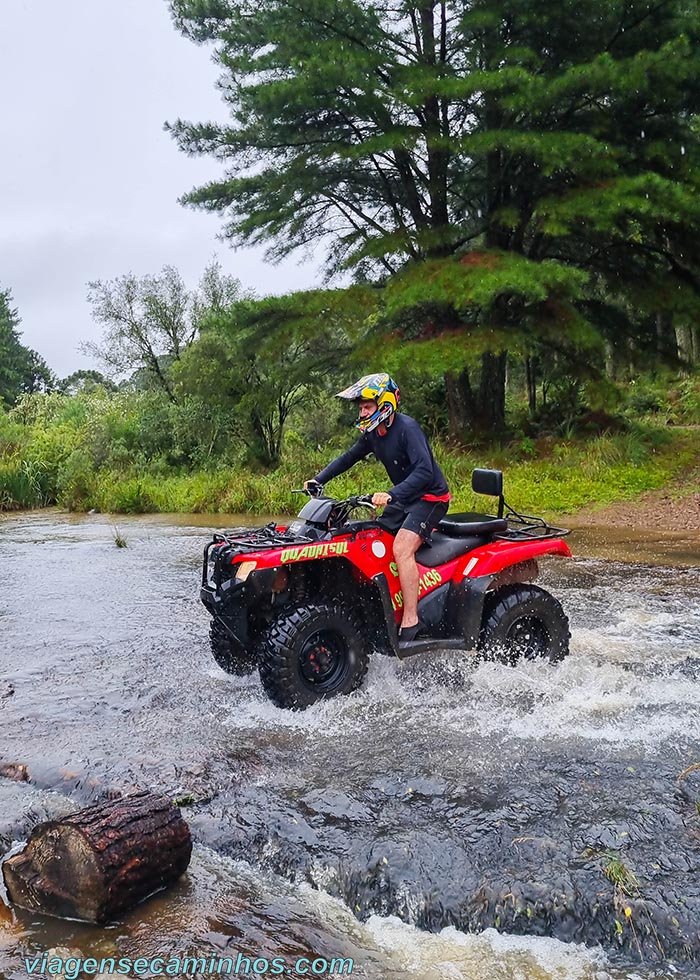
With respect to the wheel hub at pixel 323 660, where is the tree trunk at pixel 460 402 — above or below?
above

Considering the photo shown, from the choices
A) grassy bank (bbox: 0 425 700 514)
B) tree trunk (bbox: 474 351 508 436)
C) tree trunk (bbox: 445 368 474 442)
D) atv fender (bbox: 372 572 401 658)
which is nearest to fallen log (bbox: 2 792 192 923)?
atv fender (bbox: 372 572 401 658)

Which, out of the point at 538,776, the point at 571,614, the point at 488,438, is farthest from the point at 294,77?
the point at 538,776

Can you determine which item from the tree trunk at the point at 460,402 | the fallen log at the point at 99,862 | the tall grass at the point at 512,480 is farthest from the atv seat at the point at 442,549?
the tree trunk at the point at 460,402

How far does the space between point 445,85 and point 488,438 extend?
695 centimetres

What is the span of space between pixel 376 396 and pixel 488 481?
1091 millimetres

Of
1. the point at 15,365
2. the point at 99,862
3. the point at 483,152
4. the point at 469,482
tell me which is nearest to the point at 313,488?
the point at 99,862

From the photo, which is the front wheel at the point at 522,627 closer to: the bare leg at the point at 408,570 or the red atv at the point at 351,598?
the red atv at the point at 351,598

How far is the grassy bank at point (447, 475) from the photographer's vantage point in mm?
14836

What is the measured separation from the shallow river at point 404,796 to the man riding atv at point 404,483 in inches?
34.5

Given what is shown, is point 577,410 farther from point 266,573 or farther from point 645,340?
point 266,573

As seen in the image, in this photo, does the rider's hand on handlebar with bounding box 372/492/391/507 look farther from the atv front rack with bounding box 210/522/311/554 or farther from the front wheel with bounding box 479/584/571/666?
the front wheel with bounding box 479/584/571/666

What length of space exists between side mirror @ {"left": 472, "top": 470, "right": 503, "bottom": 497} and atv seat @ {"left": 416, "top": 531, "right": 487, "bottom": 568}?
0.37 meters

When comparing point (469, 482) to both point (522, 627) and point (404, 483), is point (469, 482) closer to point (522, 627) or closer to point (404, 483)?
point (522, 627)

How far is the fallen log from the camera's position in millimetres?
3426
